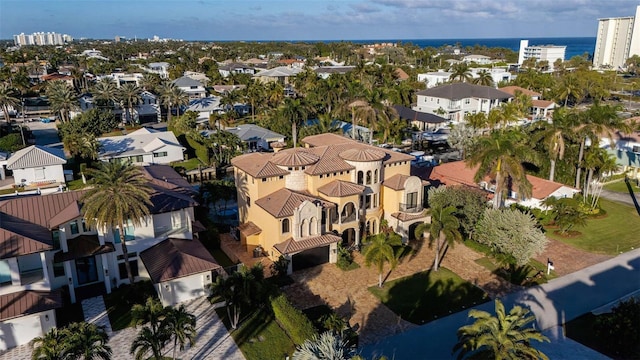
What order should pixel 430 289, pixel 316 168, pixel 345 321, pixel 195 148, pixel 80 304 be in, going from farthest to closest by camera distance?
pixel 195 148, pixel 316 168, pixel 430 289, pixel 80 304, pixel 345 321

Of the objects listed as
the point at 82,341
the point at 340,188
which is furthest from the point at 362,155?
the point at 82,341

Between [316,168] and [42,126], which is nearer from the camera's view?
[316,168]

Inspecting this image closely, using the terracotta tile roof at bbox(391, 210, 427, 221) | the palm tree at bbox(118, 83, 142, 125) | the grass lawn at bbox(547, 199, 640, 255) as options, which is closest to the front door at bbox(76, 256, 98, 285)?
the terracotta tile roof at bbox(391, 210, 427, 221)

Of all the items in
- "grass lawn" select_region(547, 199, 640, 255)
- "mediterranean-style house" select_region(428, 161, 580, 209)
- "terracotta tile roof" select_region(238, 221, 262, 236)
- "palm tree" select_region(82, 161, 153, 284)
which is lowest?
"grass lawn" select_region(547, 199, 640, 255)

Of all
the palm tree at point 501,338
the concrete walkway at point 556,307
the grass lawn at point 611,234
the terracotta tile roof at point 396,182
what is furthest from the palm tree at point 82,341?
the grass lawn at point 611,234

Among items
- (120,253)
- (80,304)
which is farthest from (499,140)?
(80,304)

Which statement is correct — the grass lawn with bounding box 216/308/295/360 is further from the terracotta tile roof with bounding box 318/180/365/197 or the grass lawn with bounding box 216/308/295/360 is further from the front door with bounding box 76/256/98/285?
the terracotta tile roof with bounding box 318/180/365/197

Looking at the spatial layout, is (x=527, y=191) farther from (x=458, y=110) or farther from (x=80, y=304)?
(x=458, y=110)
